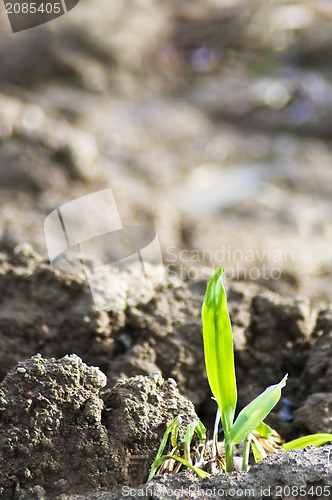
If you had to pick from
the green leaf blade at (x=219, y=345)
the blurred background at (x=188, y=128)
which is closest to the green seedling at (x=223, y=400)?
the green leaf blade at (x=219, y=345)

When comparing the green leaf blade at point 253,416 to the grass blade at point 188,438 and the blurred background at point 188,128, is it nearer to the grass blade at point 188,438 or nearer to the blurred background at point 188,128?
the grass blade at point 188,438

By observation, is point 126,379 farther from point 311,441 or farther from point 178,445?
point 311,441

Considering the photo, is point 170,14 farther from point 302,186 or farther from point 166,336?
point 166,336

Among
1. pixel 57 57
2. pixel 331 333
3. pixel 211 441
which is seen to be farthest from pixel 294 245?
pixel 57 57

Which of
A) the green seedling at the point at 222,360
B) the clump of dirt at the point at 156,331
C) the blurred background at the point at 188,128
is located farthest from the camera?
the blurred background at the point at 188,128

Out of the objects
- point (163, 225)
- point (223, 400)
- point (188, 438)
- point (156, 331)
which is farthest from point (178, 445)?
point (163, 225)

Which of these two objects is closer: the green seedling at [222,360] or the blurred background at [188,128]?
the green seedling at [222,360]
